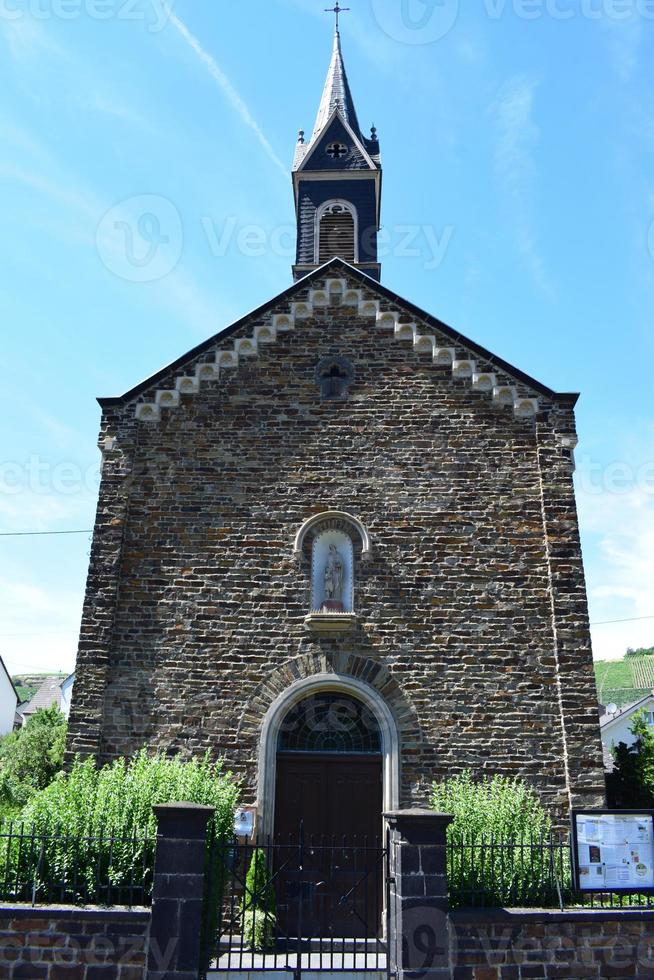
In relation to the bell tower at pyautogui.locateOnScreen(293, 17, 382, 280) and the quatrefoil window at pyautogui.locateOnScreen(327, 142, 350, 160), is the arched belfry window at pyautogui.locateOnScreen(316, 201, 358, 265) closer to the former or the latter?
the bell tower at pyautogui.locateOnScreen(293, 17, 382, 280)

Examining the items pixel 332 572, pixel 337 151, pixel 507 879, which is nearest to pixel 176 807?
pixel 507 879

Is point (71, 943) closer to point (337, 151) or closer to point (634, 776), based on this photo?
point (634, 776)

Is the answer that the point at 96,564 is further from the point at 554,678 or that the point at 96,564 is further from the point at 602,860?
the point at 602,860

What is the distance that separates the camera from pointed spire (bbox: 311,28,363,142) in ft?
71.7

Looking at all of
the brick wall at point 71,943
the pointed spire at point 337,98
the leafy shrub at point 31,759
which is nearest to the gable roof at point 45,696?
the leafy shrub at point 31,759

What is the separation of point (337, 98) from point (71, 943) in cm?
2193

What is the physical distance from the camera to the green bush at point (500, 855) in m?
8.95

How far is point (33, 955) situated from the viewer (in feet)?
26.6

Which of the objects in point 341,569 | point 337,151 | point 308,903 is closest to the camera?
Result: point 308,903

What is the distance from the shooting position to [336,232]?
1869 cm

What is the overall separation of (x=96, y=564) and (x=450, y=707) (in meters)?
6.62

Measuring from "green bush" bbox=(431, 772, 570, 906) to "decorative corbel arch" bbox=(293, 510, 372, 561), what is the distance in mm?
4447

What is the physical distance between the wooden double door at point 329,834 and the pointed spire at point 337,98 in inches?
631

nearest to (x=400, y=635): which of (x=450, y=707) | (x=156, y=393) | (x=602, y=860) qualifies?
(x=450, y=707)
